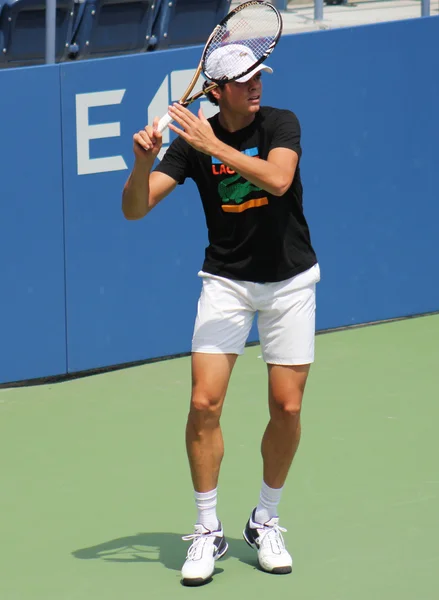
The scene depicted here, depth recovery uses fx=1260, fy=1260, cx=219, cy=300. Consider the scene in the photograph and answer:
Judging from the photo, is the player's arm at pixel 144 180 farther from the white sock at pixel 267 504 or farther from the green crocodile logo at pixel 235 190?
the white sock at pixel 267 504

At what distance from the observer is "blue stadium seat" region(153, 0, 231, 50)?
8.70 m

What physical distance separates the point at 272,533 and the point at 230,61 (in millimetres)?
1739

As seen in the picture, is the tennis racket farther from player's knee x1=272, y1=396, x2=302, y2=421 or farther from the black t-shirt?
player's knee x1=272, y1=396, x2=302, y2=421

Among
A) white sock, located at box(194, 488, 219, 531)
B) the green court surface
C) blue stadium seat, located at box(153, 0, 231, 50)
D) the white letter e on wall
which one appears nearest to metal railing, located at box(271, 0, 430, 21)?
blue stadium seat, located at box(153, 0, 231, 50)

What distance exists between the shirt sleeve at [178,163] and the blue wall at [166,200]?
202 centimetres

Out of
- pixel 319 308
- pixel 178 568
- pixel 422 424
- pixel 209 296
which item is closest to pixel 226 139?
pixel 209 296

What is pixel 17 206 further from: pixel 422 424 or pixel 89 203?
pixel 422 424

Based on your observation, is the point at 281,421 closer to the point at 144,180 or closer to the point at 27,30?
the point at 144,180

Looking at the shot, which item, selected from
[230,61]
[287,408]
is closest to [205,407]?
[287,408]

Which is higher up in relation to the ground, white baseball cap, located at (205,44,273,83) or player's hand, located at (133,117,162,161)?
white baseball cap, located at (205,44,273,83)

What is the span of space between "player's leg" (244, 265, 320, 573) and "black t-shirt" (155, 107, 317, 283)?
92 millimetres

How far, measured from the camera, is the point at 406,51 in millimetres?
7688

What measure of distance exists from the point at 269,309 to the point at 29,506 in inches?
56.7

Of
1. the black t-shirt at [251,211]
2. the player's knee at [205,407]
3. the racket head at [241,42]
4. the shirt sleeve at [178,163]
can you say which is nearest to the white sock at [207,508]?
the player's knee at [205,407]
